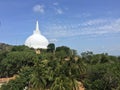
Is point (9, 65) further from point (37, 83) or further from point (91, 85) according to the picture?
point (37, 83)

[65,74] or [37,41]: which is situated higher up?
[37,41]

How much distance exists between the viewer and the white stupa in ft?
358

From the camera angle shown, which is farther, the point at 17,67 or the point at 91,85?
the point at 17,67

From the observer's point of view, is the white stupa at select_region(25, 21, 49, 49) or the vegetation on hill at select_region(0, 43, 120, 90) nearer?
the vegetation on hill at select_region(0, 43, 120, 90)

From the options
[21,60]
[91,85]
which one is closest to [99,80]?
[91,85]

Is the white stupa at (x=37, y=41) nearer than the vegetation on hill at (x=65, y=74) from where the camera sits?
No

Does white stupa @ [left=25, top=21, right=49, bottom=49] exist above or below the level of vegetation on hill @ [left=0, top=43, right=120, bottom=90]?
above

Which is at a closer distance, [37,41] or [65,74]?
[65,74]

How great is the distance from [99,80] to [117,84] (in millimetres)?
3725

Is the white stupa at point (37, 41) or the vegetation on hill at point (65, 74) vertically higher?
the white stupa at point (37, 41)

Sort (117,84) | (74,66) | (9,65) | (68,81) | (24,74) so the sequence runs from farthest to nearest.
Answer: (9,65) → (24,74) → (117,84) → (74,66) → (68,81)

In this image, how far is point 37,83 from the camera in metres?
42.6

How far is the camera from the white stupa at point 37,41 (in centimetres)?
10912

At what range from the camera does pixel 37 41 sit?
108812mm
